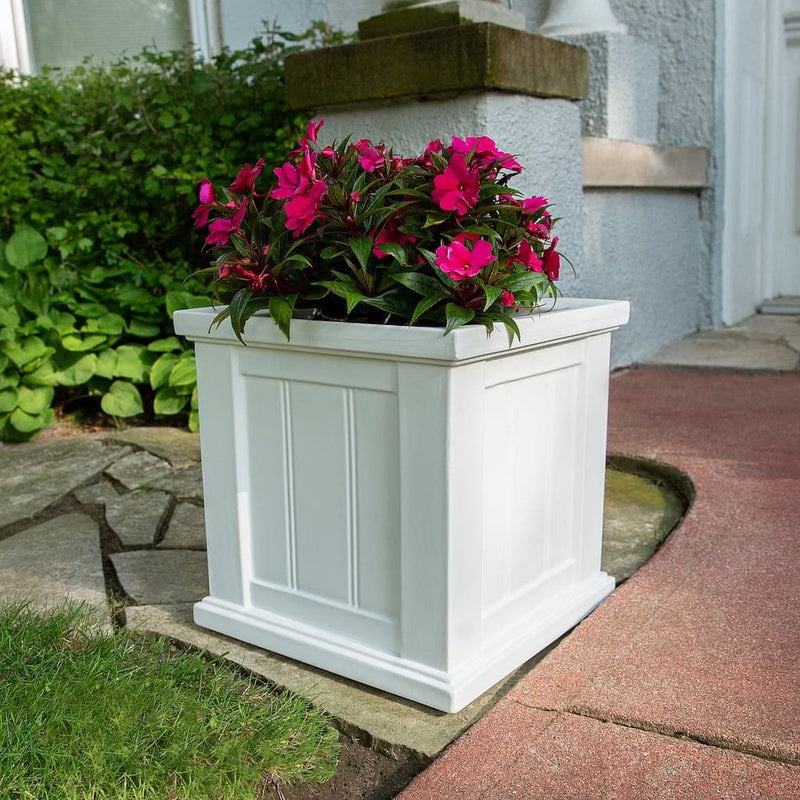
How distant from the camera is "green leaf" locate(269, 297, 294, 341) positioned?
1.55m

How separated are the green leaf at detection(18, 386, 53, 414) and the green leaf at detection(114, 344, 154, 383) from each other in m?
0.26

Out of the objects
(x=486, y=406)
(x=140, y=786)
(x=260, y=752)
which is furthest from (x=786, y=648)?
(x=140, y=786)

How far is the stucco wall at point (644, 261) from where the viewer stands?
12.5ft

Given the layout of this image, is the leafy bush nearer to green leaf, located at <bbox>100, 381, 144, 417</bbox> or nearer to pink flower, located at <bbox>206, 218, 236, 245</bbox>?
green leaf, located at <bbox>100, 381, 144, 417</bbox>

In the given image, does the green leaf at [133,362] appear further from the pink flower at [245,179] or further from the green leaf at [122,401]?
the pink flower at [245,179]

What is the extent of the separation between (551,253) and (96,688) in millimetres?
1112

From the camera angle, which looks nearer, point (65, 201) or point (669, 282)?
point (65, 201)

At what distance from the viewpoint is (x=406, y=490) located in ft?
5.06

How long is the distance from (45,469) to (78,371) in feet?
1.89

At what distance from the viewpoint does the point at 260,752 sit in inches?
55.6

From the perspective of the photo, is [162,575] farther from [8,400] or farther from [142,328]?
[142,328]

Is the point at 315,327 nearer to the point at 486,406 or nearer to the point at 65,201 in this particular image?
the point at 486,406

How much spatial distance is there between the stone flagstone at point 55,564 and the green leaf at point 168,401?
909 mm

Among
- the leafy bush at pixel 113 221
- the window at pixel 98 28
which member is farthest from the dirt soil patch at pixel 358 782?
the window at pixel 98 28
